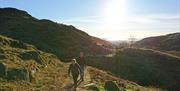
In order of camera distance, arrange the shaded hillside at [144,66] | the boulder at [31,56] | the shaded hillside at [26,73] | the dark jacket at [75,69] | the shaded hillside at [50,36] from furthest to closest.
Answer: the shaded hillside at [50,36]
the shaded hillside at [144,66]
the boulder at [31,56]
the shaded hillside at [26,73]
the dark jacket at [75,69]

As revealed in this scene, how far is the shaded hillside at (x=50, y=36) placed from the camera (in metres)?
67.7

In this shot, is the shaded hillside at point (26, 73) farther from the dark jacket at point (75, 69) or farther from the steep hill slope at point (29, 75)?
the dark jacket at point (75, 69)

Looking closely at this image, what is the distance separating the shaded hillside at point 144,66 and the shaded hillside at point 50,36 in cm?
733

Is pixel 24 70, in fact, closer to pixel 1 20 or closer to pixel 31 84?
pixel 31 84

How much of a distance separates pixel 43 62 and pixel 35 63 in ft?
9.93

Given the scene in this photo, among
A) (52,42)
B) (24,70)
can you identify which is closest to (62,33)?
(52,42)

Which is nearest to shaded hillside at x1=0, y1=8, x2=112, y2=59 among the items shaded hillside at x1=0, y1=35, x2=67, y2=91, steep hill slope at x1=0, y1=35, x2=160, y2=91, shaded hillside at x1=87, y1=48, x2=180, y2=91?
shaded hillside at x1=87, y1=48, x2=180, y2=91

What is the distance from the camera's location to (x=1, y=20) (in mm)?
89562

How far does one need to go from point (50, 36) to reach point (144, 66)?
84.2ft

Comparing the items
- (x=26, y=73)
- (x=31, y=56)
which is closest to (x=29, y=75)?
(x=26, y=73)

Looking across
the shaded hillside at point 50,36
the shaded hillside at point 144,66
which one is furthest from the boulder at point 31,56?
the shaded hillside at point 50,36

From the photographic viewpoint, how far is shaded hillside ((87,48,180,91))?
5488cm

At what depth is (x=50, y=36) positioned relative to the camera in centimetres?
7719

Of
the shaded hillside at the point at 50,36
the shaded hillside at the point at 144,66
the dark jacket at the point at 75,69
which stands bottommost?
the shaded hillside at the point at 144,66
